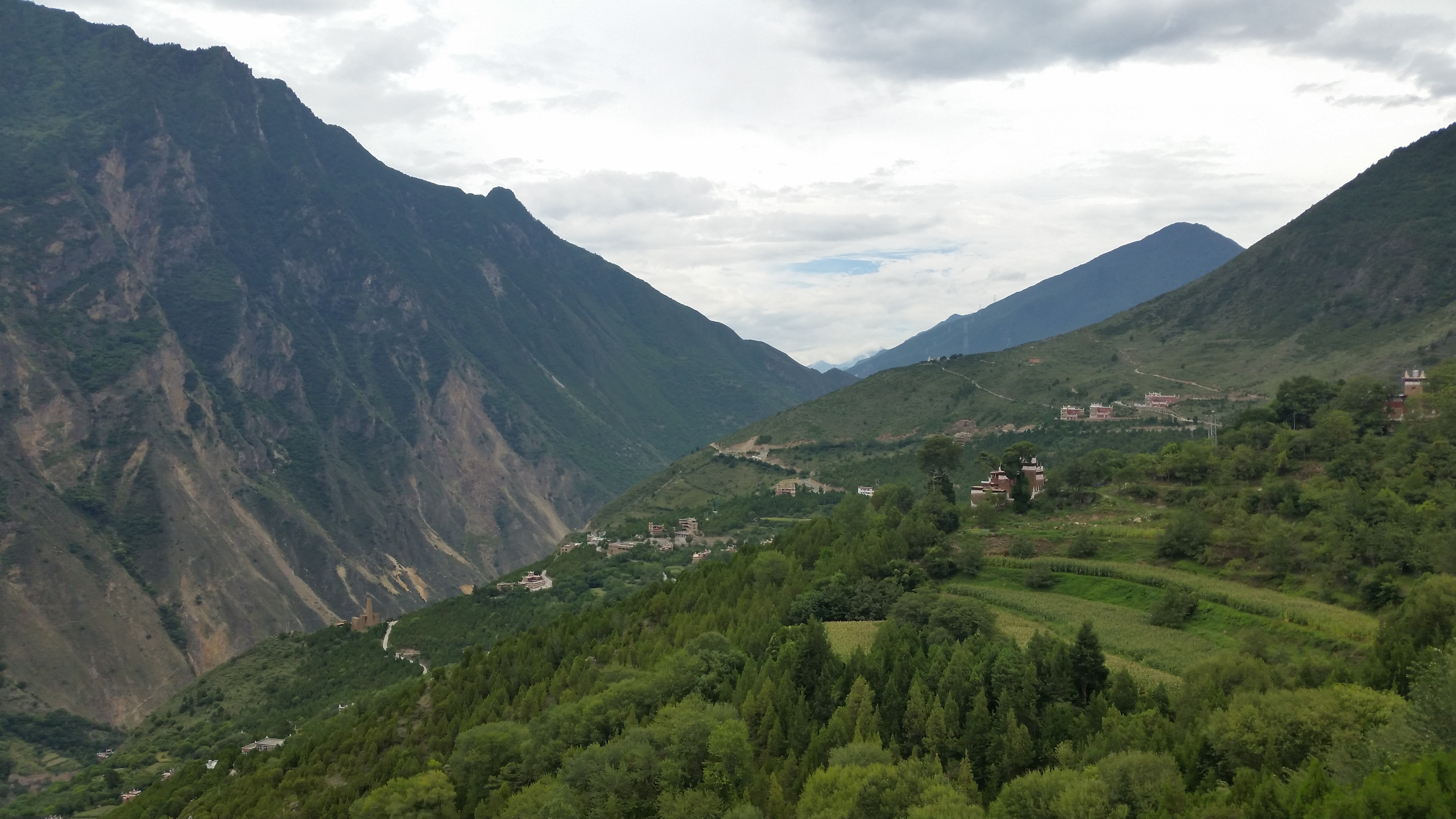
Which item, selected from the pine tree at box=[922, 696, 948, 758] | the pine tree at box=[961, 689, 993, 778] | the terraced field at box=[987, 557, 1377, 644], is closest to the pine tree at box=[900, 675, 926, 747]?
the pine tree at box=[922, 696, 948, 758]

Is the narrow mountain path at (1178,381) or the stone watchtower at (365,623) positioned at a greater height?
the narrow mountain path at (1178,381)

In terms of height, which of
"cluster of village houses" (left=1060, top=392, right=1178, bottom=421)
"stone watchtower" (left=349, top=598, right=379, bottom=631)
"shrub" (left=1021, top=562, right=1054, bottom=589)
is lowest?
"stone watchtower" (left=349, top=598, right=379, bottom=631)

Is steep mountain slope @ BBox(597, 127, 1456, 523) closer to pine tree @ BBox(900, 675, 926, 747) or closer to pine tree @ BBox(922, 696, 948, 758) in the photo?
pine tree @ BBox(900, 675, 926, 747)

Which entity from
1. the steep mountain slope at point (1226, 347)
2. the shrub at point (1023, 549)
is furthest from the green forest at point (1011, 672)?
the steep mountain slope at point (1226, 347)

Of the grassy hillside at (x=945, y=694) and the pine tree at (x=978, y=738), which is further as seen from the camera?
the pine tree at (x=978, y=738)

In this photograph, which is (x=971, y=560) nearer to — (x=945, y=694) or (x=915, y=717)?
(x=945, y=694)

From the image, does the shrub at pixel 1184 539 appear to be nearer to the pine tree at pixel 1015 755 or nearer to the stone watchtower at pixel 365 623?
the pine tree at pixel 1015 755
